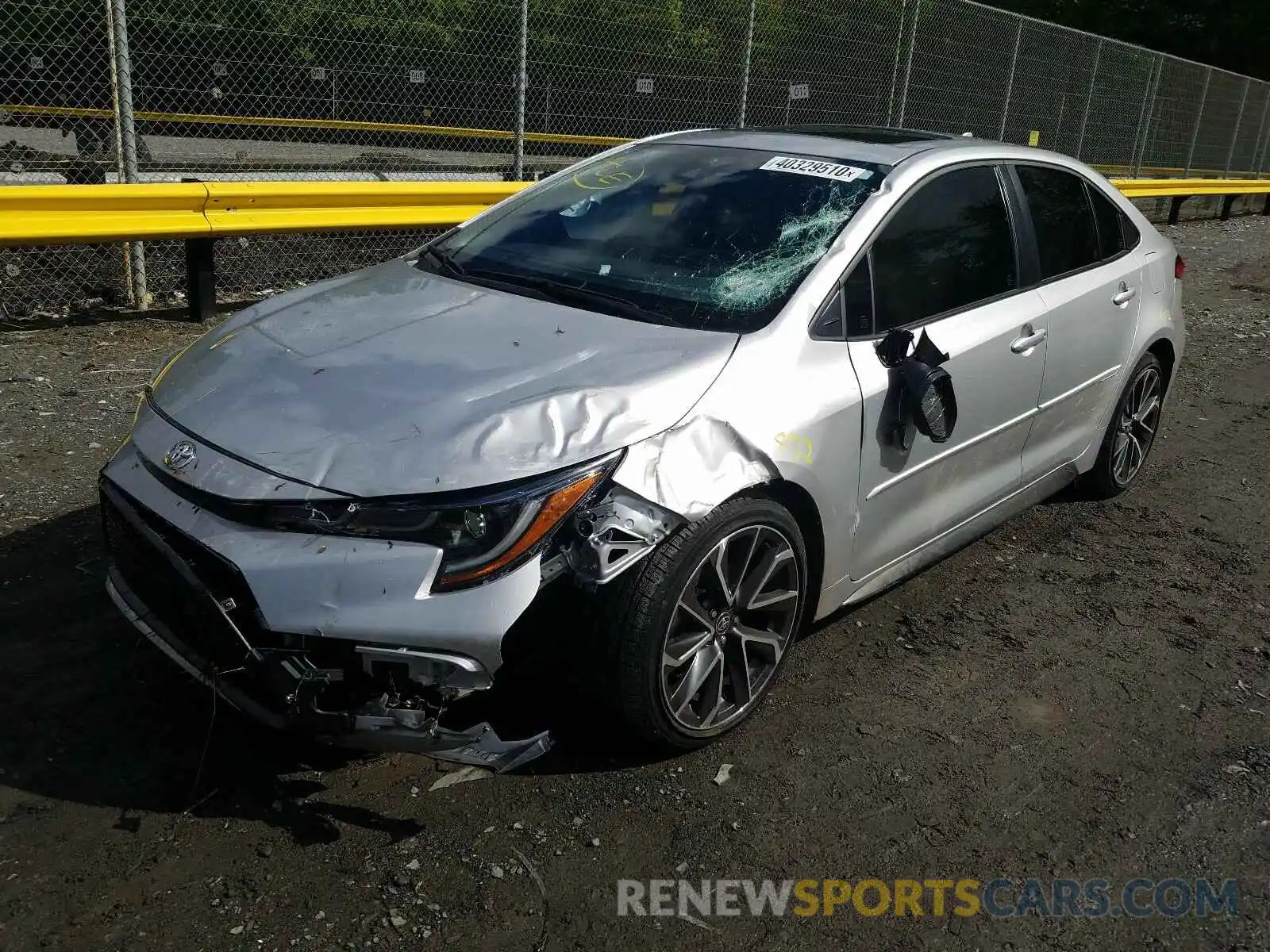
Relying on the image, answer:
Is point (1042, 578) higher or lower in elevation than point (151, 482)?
lower

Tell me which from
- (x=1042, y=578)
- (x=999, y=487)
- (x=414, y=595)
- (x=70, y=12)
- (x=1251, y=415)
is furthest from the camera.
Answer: (x=1251, y=415)

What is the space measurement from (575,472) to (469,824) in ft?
3.08

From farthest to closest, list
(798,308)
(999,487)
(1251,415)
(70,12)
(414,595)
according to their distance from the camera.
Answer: (1251,415), (70,12), (999,487), (798,308), (414,595)

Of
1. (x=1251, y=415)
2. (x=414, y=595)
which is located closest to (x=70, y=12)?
(x=414, y=595)

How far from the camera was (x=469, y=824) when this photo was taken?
2848 mm

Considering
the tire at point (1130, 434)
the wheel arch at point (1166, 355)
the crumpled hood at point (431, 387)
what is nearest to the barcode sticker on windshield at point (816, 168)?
the crumpled hood at point (431, 387)

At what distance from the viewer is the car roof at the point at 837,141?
13.0 feet

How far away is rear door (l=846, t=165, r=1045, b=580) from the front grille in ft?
6.06

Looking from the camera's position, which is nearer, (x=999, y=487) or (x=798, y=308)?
(x=798, y=308)

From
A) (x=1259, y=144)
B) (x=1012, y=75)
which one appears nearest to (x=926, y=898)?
(x=1012, y=75)

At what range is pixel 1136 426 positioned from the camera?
5316mm

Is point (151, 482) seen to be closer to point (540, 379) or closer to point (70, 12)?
point (540, 379)

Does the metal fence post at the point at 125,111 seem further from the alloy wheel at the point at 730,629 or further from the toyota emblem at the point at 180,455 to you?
the alloy wheel at the point at 730,629

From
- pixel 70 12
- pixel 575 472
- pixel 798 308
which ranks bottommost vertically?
pixel 575 472
